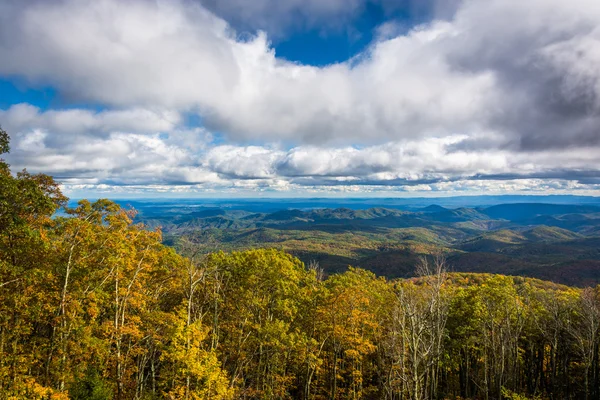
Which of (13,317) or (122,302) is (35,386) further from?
(122,302)

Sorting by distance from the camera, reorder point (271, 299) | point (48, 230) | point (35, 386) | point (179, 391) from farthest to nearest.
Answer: point (271, 299), point (179, 391), point (48, 230), point (35, 386)

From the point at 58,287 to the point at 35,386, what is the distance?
7.55 meters

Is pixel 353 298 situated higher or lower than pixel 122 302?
lower

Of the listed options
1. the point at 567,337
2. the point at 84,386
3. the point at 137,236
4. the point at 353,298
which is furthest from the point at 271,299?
the point at 567,337

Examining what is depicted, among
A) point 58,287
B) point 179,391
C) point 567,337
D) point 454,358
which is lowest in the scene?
Answer: point 454,358

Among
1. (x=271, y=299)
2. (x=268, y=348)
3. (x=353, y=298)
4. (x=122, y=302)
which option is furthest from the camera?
(x=271, y=299)

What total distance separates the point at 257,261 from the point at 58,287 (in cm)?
1852

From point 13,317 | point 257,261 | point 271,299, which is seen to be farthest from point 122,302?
point 271,299

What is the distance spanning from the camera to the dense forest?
77.0ft

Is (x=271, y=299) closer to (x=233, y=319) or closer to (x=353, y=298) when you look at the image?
(x=233, y=319)

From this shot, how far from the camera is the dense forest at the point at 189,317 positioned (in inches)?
924

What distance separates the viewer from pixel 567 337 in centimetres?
4119

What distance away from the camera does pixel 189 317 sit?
2961 cm

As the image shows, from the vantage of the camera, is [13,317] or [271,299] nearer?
[13,317]
